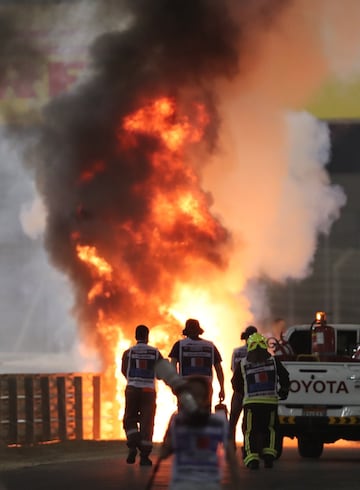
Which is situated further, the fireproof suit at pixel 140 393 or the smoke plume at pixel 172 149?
the smoke plume at pixel 172 149

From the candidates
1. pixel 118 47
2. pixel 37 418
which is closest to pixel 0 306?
pixel 118 47

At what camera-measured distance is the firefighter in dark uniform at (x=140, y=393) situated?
2220 centimetres

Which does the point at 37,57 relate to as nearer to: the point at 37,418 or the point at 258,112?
the point at 258,112

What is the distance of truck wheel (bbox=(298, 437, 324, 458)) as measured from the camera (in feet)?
80.6

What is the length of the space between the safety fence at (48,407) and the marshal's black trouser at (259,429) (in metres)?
8.85

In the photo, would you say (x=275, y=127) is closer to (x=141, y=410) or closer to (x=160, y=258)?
(x=160, y=258)

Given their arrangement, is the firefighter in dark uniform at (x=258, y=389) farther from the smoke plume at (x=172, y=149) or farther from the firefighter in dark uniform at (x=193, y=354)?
the smoke plume at (x=172, y=149)

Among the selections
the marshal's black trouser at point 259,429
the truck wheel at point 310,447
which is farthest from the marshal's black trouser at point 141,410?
the truck wheel at point 310,447

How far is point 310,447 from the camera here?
24.6m

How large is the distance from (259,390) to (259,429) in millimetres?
489

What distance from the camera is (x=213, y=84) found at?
128ft

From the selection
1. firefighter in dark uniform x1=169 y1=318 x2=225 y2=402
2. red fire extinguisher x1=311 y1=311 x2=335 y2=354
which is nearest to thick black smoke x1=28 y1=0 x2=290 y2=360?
red fire extinguisher x1=311 y1=311 x2=335 y2=354

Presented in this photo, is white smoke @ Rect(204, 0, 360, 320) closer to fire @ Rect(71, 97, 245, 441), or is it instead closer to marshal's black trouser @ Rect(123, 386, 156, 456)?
fire @ Rect(71, 97, 245, 441)

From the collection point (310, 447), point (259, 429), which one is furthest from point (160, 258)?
point (259, 429)
